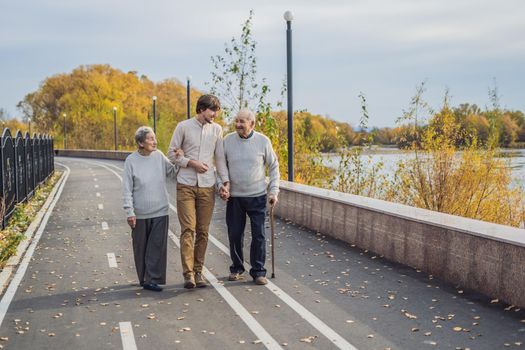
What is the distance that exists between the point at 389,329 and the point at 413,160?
32.0 feet

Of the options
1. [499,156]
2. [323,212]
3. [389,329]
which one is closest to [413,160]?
[499,156]

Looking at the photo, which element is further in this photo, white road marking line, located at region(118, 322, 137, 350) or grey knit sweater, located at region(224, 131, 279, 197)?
grey knit sweater, located at region(224, 131, 279, 197)

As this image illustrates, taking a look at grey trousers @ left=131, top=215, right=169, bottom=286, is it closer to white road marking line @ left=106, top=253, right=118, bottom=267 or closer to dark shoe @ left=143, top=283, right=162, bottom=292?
dark shoe @ left=143, top=283, right=162, bottom=292

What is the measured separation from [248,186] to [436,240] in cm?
240

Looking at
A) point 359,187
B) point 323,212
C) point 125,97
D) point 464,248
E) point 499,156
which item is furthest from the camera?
point 125,97

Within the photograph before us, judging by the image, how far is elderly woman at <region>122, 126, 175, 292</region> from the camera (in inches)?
309

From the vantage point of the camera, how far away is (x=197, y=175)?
25.8ft

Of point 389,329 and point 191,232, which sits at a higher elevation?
point 191,232

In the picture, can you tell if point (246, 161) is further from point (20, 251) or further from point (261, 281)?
point (20, 251)

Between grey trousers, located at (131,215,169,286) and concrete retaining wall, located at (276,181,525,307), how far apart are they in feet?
10.7

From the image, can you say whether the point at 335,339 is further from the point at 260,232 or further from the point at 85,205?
the point at 85,205

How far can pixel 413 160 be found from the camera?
1553 centimetres

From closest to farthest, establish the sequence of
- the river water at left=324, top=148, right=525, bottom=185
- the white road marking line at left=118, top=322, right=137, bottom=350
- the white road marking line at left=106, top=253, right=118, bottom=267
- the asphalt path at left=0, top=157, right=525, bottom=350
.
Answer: the white road marking line at left=118, top=322, right=137, bottom=350 → the asphalt path at left=0, top=157, right=525, bottom=350 → the white road marking line at left=106, top=253, right=118, bottom=267 → the river water at left=324, top=148, right=525, bottom=185

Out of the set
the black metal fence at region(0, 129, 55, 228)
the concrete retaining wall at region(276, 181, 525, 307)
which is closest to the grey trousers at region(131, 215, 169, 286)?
the concrete retaining wall at region(276, 181, 525, 307)
